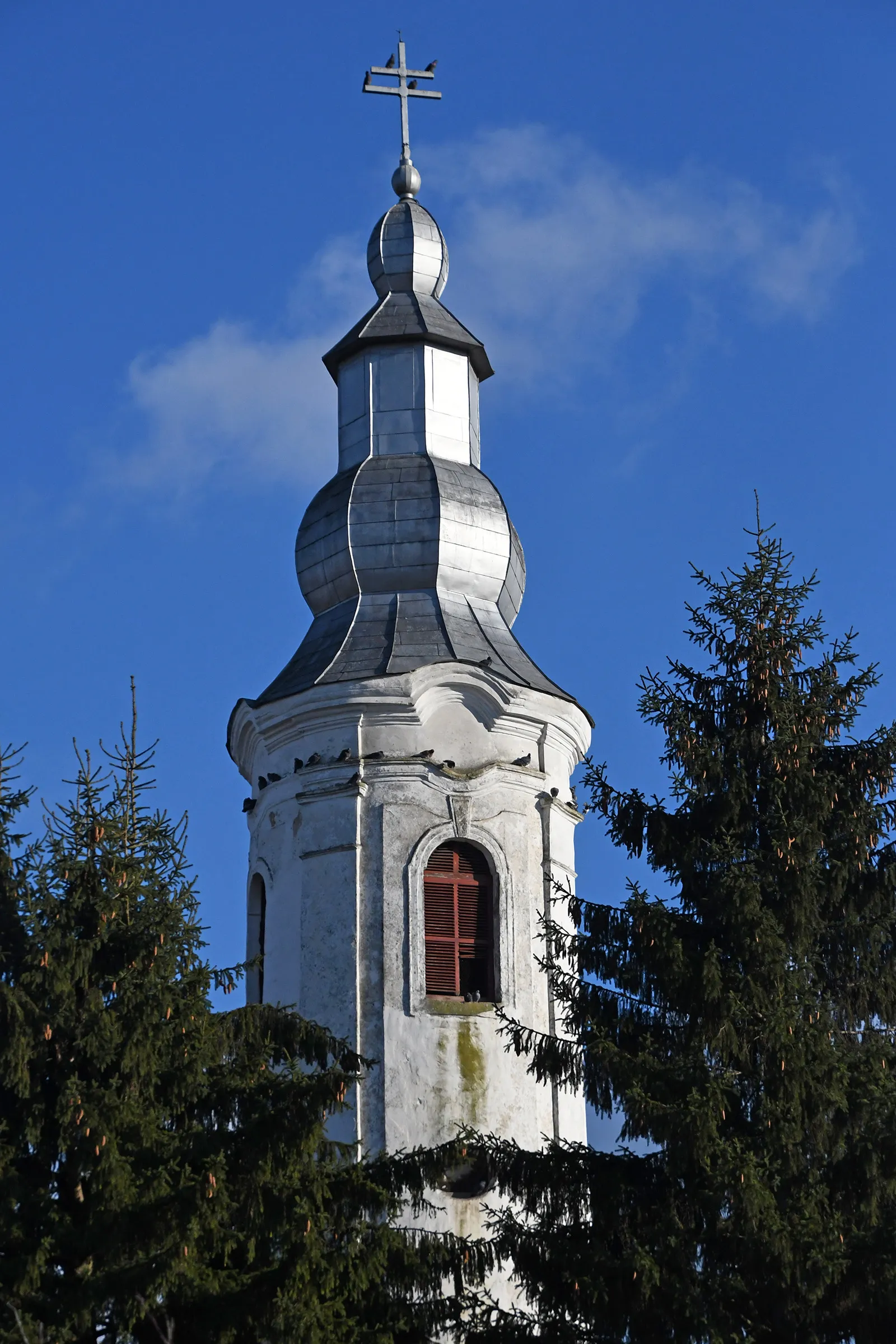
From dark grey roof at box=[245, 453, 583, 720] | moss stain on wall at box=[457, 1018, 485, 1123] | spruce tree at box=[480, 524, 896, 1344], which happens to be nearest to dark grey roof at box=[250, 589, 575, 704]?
dark grey roof at box=[245, 453, 583, 720]

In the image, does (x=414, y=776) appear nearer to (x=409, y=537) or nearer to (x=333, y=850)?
(x=333, y=850)

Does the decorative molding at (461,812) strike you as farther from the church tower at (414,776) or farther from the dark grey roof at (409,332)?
the dark grey roof at (409,332)

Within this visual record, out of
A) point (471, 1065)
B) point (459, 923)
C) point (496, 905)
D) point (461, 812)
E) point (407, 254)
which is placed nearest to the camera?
point (471, 1065)

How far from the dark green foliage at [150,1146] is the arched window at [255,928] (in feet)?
25.1

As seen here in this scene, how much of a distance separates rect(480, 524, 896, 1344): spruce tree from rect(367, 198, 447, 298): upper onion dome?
11.3m

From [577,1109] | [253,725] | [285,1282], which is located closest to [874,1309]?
[285,1282]

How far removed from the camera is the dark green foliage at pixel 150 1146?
55.6 ft

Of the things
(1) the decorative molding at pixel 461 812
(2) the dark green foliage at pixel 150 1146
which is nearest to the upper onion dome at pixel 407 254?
(1) the decorative molding at pixel 461 812

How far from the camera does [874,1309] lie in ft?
55.6

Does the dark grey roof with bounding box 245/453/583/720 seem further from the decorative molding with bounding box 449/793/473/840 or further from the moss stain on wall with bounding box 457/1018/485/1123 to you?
the moss stain on wall with bounding box 457/1018/485/1123

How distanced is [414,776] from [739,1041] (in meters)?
8.21

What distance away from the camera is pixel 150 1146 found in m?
17.4

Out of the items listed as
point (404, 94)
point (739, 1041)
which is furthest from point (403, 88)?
point (739, 1041)

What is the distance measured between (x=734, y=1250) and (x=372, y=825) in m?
8.89
